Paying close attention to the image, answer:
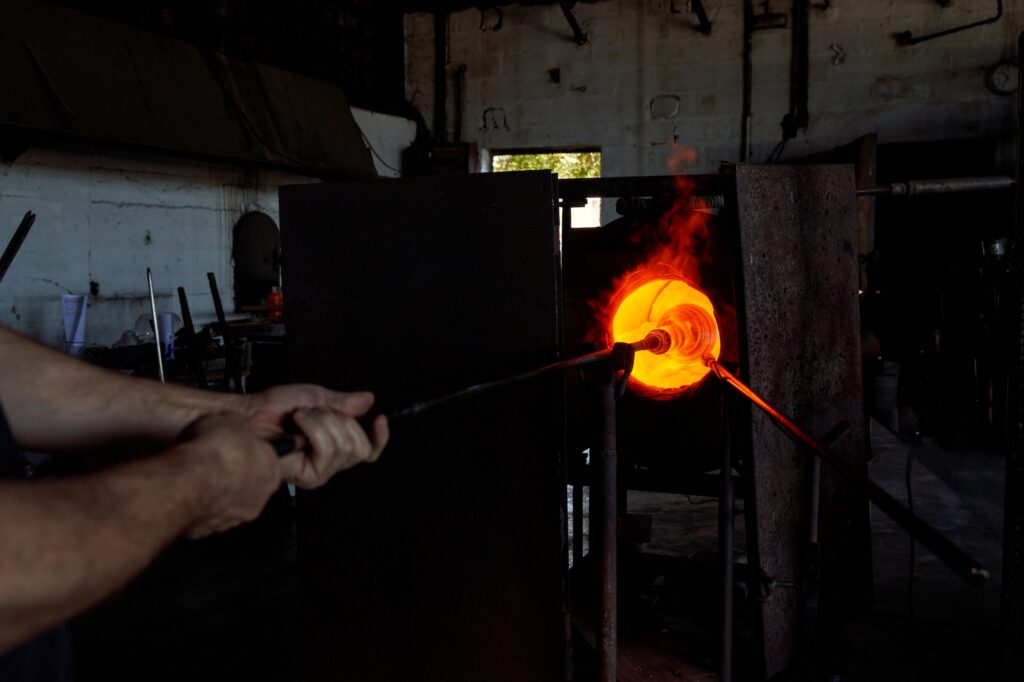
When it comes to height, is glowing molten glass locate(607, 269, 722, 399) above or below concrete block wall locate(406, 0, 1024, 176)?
below

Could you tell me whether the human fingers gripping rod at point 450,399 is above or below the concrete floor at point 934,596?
above

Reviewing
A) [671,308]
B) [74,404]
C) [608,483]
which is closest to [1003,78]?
[671,308]

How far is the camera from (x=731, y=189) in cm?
234

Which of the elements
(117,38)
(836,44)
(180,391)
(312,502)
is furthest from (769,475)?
(836,44)

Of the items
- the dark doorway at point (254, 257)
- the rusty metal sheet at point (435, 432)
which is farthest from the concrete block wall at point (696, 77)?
the rusty metal sheet at point (435, 432)

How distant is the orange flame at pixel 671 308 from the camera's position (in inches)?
109

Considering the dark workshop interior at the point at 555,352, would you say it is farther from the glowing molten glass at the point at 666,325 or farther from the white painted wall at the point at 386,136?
the white painted wall at the point at 386,136

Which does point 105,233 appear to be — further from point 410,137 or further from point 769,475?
point 769,475

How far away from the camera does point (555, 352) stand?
227 centimetres

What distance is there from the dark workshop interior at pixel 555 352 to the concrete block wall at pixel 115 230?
27mm

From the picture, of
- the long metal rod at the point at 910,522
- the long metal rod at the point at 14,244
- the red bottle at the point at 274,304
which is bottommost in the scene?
the long metal rod at the point at 910,522

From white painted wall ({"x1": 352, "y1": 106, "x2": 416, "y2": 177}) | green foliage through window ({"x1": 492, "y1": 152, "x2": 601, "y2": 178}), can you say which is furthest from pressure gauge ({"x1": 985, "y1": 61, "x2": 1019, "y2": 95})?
white painted wall ({"x1": 352, "y1": 106, "x2": 416, "y2": 177})

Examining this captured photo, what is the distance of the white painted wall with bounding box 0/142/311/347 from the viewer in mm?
5797

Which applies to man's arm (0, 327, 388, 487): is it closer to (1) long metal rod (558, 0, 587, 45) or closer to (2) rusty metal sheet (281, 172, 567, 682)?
(2) rusty metal sheet (281, 172, 567, 682)
